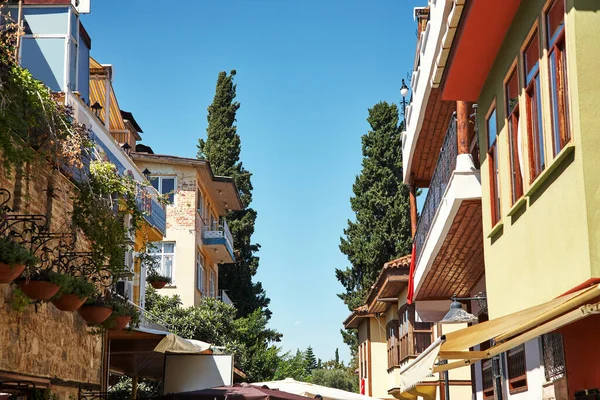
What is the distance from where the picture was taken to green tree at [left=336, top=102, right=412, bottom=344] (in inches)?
1789

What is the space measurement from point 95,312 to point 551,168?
28.5 feet

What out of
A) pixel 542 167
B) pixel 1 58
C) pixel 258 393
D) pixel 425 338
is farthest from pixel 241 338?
pixel 542 167

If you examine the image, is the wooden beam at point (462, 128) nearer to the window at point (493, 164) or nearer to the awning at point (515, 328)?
the window at point (493, 164)

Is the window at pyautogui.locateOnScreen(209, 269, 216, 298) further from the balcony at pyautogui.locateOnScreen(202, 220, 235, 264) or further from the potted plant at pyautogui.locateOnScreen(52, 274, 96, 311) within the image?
the potted plant at pyautogui.locateOnScreen(52, 274, 96, 311)

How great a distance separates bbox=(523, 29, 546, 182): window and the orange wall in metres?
1.70

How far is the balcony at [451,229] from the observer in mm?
12523

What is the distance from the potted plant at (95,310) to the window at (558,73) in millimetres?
8592

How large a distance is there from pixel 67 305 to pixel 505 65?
23.0ft

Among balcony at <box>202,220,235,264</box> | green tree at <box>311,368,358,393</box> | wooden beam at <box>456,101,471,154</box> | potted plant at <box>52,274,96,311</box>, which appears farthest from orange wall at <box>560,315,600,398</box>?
green tree at <box>311,368,358,393</box>

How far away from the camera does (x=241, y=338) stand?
36.2m

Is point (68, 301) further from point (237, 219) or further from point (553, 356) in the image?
point (237, 219)

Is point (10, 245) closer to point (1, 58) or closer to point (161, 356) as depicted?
point (1, 58)

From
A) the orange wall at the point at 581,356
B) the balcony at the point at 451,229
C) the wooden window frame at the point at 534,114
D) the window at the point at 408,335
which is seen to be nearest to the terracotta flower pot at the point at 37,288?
the balcony at the point at 451,229

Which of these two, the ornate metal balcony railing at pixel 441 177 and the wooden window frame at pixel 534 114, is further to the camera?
the ornate metal balcony railing at pixel 441 177
